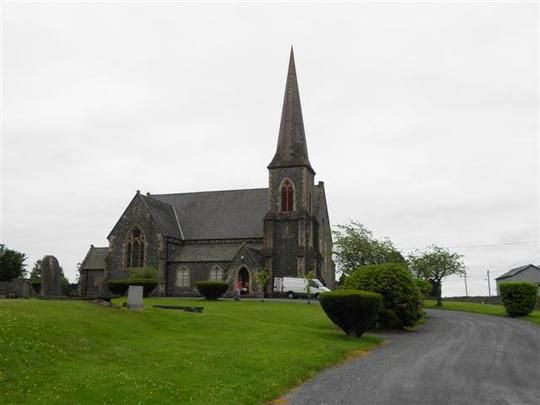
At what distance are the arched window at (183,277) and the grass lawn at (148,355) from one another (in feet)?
109

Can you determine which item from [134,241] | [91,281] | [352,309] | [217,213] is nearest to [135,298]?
[352,309]

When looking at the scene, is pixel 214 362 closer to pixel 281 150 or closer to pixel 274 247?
pixel 274 247

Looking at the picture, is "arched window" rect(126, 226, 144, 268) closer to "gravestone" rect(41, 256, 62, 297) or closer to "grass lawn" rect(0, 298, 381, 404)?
"gravestone" rect(41, 256, 62, 297)

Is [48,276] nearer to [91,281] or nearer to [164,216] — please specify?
[164,216]

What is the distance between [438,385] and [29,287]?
26720mm

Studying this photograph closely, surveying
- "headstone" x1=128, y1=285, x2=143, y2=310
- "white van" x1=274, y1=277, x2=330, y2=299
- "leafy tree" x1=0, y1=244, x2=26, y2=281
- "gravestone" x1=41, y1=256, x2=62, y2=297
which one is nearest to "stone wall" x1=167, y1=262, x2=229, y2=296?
"white van" x1=274, y1=277, x2=330, y2=299

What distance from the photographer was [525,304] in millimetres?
41625

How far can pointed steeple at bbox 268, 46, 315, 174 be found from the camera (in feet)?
199

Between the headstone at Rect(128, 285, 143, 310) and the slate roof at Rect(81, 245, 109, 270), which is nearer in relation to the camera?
the headstone at Rect(128, 285, 143, 310)

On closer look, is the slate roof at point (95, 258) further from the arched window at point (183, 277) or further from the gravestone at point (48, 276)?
the gravestone at point (48, 276)

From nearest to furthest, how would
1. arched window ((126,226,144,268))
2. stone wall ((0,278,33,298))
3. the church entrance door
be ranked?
Answer: 1. stone wall ((0,278,33,298))
2. the church entrance door
3. arched window ((126,226,144,268))

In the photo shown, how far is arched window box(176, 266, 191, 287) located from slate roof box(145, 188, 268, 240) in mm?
4589

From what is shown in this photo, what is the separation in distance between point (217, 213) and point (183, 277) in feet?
32.1

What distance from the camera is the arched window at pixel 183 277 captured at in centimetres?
5991
